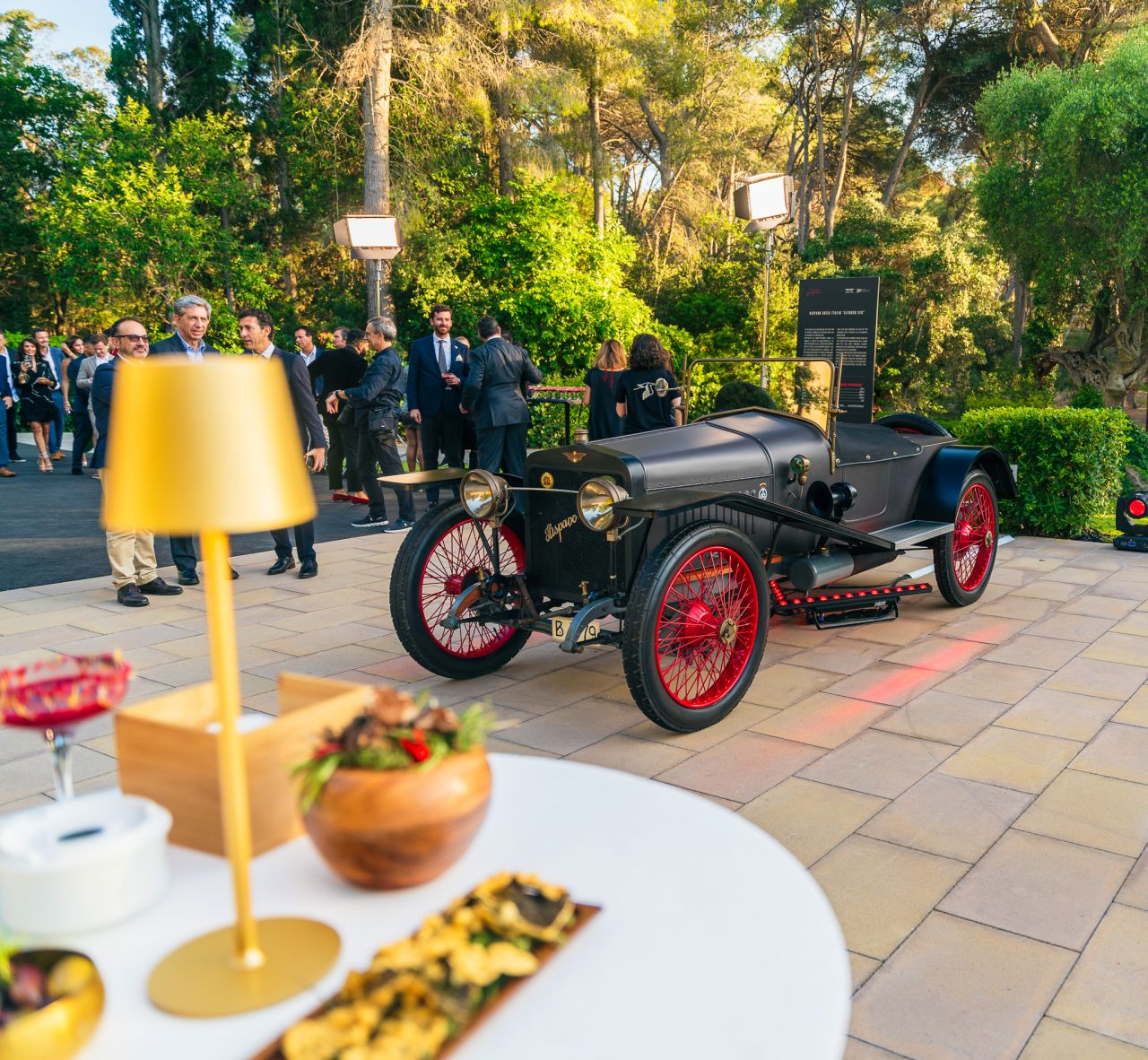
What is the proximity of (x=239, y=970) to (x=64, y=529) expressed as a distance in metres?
8.12

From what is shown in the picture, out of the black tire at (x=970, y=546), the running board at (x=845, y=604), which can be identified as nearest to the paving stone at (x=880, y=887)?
the running board at (x=845, y=604)

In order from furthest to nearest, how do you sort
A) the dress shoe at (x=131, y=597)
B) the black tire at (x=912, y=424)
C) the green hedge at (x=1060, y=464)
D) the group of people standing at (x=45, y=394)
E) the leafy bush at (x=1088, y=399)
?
the leafy bush at (x=1088, y=399), the group of people standing at (x=45, y=394), the green hedge at (x=1060, y=464), the black tire at (x=912, y=424), the dress shoe at (x=131, y=597)

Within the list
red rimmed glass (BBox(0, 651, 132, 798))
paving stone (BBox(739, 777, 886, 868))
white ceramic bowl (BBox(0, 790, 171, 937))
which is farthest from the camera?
paving stone (BBox(739, 777, 886, 868))

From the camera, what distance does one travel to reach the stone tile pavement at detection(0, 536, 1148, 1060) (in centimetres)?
218

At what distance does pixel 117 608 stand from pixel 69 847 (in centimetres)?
489

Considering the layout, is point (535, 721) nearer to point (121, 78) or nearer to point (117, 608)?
point (117, 608)

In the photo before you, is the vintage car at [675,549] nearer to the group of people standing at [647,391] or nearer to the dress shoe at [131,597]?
the group of people standing at [647,391]

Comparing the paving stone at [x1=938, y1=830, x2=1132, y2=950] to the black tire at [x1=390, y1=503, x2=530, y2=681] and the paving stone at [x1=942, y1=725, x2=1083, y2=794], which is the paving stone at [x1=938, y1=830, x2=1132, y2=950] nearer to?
the paving stone at [x1=942, y1=725, x2=1083, y2=794]

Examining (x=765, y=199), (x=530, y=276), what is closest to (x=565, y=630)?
(x=765, y=199)

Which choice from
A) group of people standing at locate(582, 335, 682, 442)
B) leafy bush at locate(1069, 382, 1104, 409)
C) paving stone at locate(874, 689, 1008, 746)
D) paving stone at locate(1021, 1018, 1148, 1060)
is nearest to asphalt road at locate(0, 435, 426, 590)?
group of people standing at locate(582, 335, 682, 442)

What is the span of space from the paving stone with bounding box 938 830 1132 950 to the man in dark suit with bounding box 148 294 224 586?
438cm

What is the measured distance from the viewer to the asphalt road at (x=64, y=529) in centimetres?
671

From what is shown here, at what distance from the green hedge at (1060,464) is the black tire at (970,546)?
2.05m

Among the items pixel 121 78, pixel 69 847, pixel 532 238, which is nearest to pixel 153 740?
pixel 69 847
